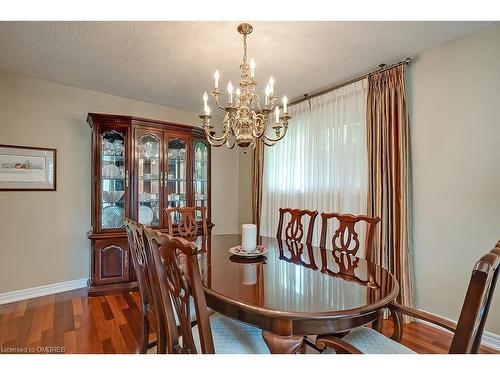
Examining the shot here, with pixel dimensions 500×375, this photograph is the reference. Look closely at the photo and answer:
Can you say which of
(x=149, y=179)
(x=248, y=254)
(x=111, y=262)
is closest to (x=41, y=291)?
(x=111, y=262)

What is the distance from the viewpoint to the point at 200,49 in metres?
2.15

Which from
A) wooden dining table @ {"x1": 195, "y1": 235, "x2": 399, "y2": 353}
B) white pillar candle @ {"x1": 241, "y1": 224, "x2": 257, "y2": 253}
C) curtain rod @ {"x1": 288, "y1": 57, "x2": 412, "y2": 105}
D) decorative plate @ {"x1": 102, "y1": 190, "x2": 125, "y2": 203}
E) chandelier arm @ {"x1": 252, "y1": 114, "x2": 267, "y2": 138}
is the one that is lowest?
wooden dining table @ {"x1": 195, "y1": 235, "x2": 399, "y2": 353}

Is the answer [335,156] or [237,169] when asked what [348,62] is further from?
[237,169]

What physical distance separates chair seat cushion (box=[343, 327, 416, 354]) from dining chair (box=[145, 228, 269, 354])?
1.46 feet

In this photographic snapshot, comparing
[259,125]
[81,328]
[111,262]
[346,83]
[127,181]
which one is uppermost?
[346,83]

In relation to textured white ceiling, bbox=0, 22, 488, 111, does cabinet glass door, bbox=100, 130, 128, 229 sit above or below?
below

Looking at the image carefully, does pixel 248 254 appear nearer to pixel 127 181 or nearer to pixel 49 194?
pixel 127 181

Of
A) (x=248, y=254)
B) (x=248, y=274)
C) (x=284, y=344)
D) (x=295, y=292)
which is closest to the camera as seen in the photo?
(x=284, y=344)

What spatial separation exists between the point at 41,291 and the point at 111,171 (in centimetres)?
150

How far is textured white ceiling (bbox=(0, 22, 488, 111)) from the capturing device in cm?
187

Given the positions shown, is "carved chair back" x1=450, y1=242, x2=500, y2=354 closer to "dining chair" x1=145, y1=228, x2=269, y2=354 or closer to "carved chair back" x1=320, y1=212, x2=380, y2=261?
"dining chair" x1=145, y1=228, x2=269, y2=354

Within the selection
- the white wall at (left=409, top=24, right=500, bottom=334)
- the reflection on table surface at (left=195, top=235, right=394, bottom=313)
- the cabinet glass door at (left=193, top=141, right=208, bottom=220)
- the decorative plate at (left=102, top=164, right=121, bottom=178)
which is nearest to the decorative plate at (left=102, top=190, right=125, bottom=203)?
the decorative plate at (left=102, top=164, right=121, bottom=178)

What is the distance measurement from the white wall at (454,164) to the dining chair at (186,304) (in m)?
1.78
